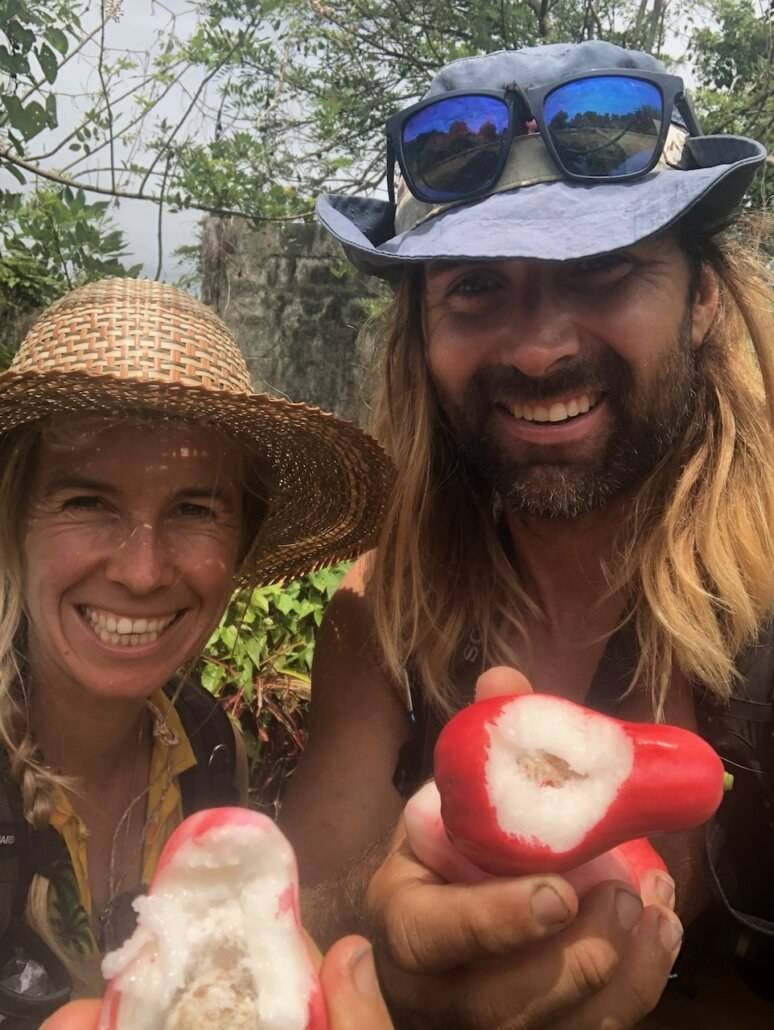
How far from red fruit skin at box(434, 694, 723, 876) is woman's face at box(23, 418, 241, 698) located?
77 cm

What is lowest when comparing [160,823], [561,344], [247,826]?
[160,823]

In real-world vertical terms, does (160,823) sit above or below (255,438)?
below

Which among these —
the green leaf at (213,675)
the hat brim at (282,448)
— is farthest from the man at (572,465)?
the green leaf at (213,675)

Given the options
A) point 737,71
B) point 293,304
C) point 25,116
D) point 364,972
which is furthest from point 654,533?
point 737,71

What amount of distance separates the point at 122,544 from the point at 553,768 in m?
0.91

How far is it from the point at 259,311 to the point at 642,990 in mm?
5913

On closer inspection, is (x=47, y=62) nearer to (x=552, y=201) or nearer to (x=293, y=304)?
(x=552, y=201)

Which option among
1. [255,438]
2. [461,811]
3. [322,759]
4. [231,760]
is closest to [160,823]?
[231,760]

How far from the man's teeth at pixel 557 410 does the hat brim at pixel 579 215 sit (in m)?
0.31

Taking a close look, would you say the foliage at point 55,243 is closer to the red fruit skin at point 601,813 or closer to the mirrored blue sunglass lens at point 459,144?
the mirrored blue sunglass lens at point 459,144

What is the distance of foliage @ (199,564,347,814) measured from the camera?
311cm

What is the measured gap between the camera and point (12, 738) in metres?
1.68

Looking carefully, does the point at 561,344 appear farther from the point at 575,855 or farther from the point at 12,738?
the point at 12,738

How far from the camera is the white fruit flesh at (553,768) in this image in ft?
3.38
